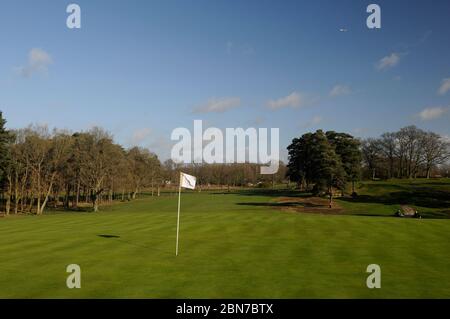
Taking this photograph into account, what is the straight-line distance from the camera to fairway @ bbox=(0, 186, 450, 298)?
1438 centimetres

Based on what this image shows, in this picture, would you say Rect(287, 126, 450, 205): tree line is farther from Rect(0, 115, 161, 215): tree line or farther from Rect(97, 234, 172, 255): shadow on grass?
Rect(97, 234, 172, 255): shadow on grass

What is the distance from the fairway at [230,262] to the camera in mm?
14375

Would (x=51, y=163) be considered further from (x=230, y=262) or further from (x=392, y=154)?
(x=392, y=154)

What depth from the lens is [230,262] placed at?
62.8ft

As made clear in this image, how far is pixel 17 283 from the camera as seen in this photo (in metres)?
15.4

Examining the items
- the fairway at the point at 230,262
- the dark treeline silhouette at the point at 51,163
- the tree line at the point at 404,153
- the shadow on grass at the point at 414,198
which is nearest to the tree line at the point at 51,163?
the dark treeline silhouette at the point at 51,163

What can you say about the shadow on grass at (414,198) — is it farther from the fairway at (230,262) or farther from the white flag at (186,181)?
the white flag at (186,181)

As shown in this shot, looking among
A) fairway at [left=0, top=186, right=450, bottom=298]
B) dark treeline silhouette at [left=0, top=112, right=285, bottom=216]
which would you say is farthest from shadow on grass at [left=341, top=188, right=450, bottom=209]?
dark treeline silhouette at [left=0, top=112, right=285, bottom=216]

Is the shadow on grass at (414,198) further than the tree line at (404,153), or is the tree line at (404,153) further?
the tree line at (404,153)
